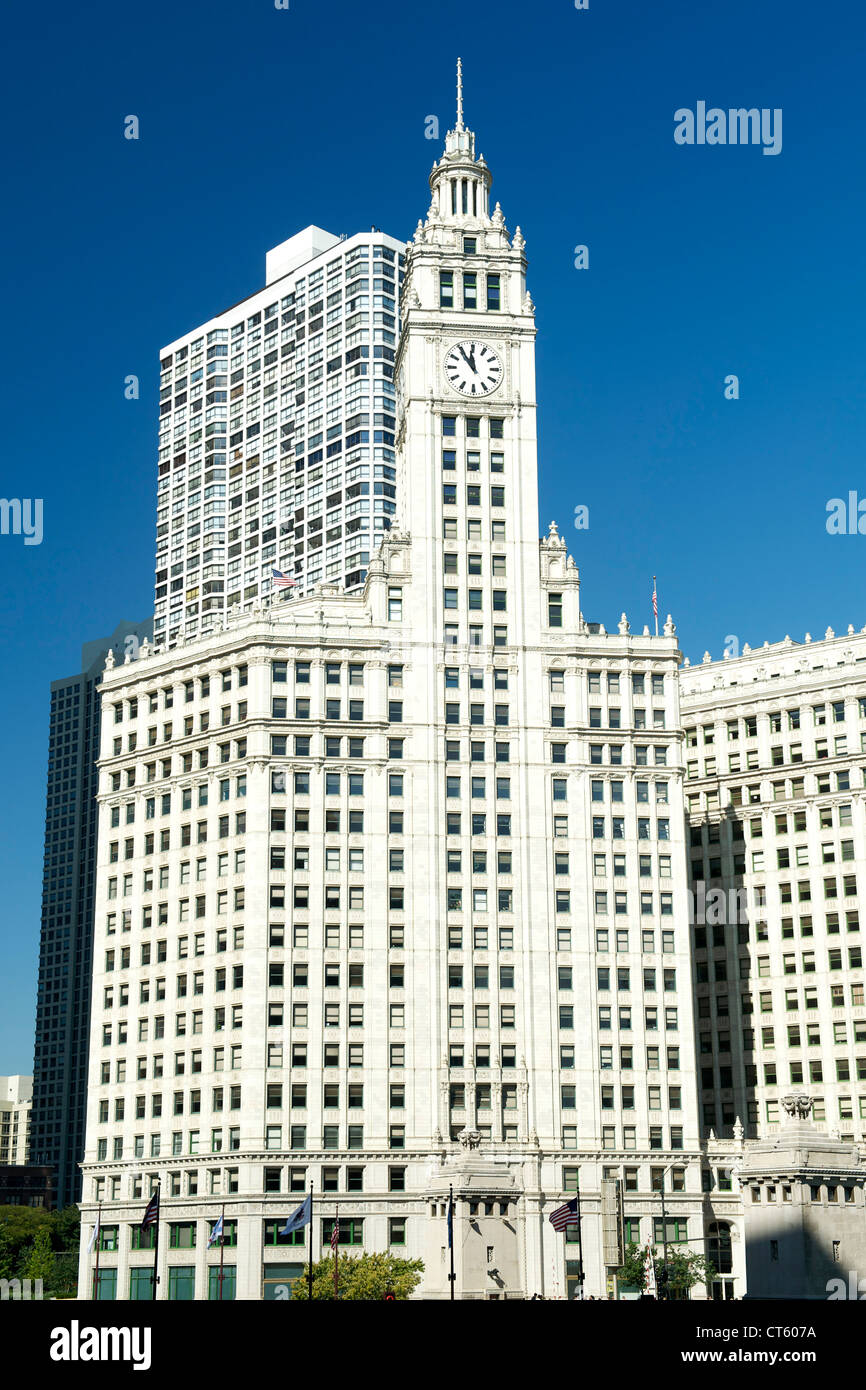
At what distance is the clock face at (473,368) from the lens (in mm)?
156000

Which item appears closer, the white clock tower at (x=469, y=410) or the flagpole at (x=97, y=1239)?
the flagpole at (x=97, y=1239)

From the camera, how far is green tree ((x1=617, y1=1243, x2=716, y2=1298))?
123938 mm

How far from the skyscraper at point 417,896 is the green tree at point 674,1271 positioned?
4161 millimetres

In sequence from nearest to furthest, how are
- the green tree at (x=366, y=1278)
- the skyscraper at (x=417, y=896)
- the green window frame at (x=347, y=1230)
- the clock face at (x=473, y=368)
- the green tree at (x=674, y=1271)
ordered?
the green tree at (x=366, y=1278)
the green tree at (x=674, y=1271)
the green window frame at (x=347, y=1230)
the skyscraper at (x=417, y=896)
the clock face at (x=473, y=368)

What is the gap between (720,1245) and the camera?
140 meters

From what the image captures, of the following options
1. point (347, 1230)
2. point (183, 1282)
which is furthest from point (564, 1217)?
point (183, 1282)

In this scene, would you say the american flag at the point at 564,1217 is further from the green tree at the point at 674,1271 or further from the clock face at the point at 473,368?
the clock face at the point at 473,368

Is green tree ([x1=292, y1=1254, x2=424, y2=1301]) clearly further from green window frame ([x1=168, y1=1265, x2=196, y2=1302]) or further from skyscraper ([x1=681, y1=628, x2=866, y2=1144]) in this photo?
skyscraper ([x1=681, y1=628, x2=866, y2=1144])

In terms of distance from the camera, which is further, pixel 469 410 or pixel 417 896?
pixel 469 410

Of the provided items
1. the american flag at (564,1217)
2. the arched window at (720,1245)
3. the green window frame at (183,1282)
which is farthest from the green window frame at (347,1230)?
the american flag at (564,1217)

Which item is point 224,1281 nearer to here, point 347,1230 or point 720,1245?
point 347,1230

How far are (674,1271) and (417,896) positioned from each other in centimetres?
3588

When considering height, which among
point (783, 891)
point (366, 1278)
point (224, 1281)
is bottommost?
point (224, 1281)

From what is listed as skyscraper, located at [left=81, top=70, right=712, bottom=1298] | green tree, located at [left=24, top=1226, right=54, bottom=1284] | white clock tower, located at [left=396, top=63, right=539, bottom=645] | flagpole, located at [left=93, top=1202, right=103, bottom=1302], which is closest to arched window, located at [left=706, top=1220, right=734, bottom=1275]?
skyscraper, located at [left=81, top=70, right=712, bottom=1298]
